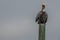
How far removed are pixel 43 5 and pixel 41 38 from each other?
35cm

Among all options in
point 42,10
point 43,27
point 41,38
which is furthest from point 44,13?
point 41,38

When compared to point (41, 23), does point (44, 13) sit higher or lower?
higher

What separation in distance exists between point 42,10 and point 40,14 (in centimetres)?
5

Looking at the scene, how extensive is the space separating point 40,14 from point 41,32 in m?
0.20

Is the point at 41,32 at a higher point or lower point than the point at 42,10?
lower

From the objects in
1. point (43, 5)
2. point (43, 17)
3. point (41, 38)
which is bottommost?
point (41, 38)

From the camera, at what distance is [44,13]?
1.03 metres

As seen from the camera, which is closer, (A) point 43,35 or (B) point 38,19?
(A) point 43,35

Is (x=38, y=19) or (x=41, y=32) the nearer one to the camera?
(x=41, y=32)

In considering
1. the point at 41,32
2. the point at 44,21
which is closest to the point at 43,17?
the point at 44,21

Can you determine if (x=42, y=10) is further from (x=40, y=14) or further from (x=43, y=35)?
(x=43, y=35)

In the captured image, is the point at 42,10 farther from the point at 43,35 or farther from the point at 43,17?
the point at 43,35

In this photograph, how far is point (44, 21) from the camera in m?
1.02

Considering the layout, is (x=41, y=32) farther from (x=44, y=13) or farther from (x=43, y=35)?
(x=44, y=13)
